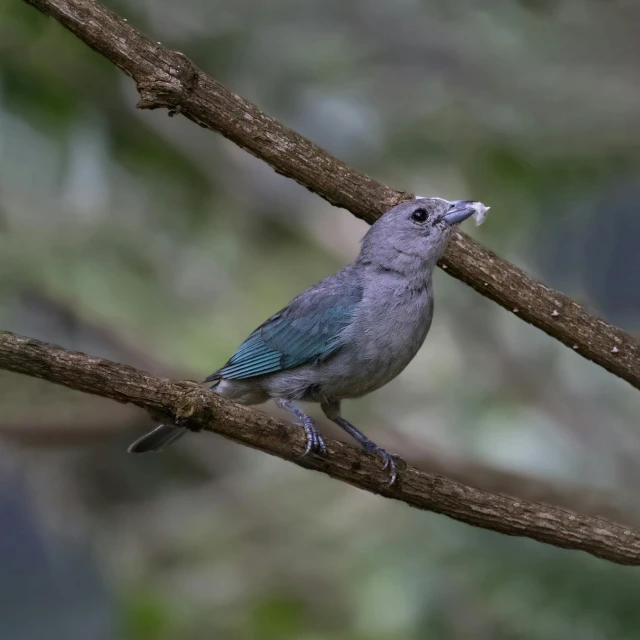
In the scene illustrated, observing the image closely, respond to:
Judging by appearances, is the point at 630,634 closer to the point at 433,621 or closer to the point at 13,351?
the point at 433,621

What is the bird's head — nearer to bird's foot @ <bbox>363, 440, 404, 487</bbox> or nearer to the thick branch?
the thick branch

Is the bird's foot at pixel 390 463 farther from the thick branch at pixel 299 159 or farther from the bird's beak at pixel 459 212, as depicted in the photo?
the bird's beak at pixel 459 212

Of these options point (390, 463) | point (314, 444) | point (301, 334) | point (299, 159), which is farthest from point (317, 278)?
point (314, 444)

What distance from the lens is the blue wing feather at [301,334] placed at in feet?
13.1

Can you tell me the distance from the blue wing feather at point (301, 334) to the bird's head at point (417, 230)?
9.0 inches

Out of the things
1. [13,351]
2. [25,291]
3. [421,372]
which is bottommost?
[13,351]

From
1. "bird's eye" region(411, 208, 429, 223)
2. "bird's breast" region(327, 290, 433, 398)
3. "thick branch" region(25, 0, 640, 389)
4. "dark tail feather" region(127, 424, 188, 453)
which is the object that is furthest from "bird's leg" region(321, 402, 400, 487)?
"bird's eye" region(411, 208, 429, 223)

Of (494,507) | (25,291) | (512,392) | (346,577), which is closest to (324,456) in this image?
(494,507)

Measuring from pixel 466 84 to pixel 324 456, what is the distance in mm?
2600

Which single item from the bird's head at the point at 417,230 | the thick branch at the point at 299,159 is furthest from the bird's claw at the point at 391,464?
the bird's head at the point at 417,230

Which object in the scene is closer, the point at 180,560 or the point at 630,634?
the point at 630,634

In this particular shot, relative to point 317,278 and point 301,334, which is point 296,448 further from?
point 317,278

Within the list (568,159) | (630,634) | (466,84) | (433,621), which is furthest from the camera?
(466,84)

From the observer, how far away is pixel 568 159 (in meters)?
4.69
